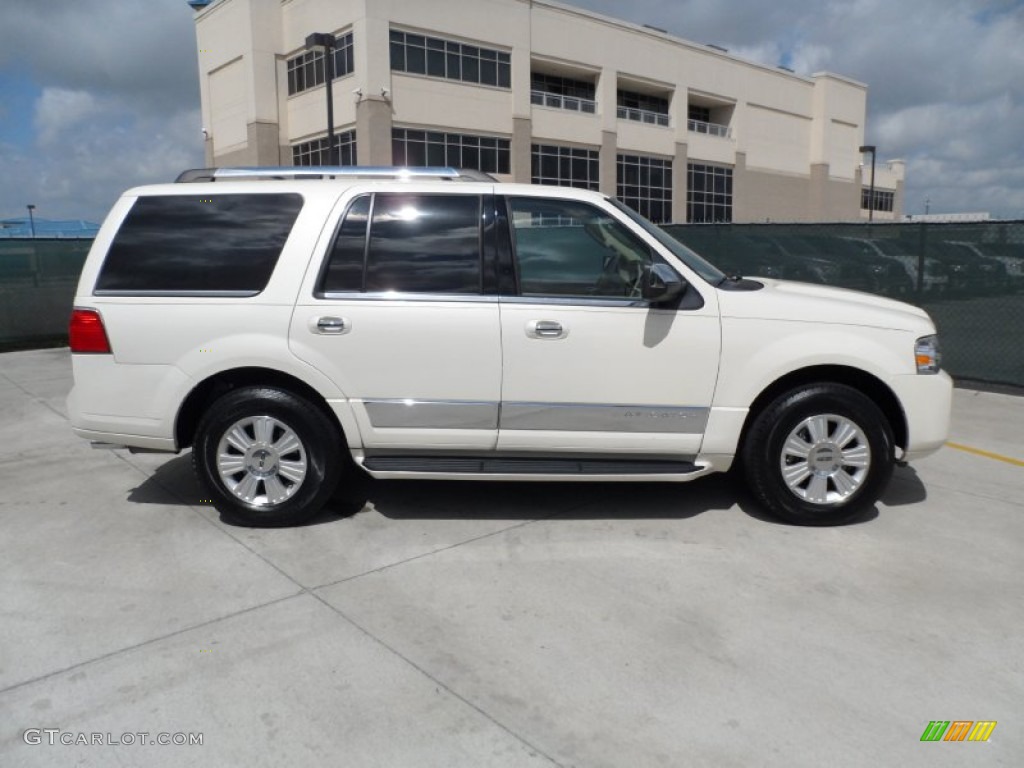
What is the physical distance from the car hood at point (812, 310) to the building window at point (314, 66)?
34.7m

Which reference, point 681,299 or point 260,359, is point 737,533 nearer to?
point 681,299

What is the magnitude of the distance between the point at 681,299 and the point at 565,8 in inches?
1680

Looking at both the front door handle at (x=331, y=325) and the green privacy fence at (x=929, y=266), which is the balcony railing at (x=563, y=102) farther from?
the front door handle at (x=331, y=325)

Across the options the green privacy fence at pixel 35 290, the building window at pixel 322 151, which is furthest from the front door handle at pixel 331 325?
the building window at pixel 322 151

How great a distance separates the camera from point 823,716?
292 centimetres

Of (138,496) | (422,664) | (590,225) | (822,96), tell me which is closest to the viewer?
(422,664)

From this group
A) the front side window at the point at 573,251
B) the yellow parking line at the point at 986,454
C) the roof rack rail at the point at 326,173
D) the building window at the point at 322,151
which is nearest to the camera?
the front side window at the point at 573,251

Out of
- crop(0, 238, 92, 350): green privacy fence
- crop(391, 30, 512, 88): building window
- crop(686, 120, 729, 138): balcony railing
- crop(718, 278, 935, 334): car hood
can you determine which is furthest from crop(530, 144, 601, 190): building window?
crop(718, 278, 935, 334): car hood

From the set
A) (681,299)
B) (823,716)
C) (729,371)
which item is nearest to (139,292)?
(681,299)

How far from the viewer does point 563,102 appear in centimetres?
4359

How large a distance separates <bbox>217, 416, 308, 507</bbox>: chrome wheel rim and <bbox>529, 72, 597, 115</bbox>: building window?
3986cm

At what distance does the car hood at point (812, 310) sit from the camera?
457cm

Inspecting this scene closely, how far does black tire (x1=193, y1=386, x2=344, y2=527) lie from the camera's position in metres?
4.63

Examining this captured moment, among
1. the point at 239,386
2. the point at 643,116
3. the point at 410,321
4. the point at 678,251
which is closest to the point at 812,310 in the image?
the point at 678,251
